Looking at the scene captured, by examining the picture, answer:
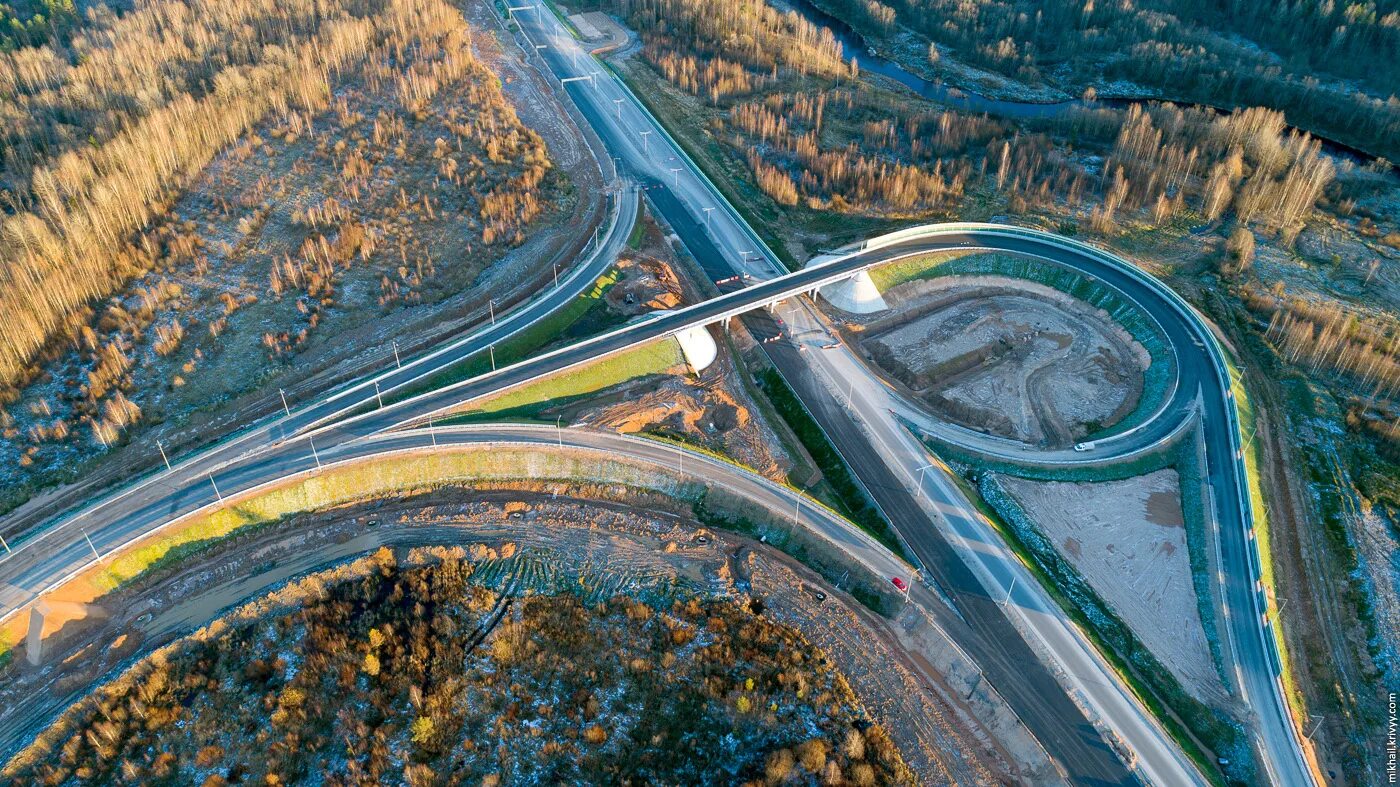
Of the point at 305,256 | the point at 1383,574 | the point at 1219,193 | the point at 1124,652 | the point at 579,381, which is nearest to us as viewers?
the point at 1124,652

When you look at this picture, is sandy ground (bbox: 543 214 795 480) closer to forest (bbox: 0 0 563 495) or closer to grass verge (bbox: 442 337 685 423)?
grass verge (bbox: 442 337 685 423)

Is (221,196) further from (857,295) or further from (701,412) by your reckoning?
(857,295)

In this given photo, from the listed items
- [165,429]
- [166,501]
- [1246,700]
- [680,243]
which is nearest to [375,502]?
[166,501]

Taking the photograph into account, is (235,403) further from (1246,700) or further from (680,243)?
(1246,700)

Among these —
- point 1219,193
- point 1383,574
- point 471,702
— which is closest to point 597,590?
point 471,702

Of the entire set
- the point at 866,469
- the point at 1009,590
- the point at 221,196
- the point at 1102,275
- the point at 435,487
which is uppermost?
the point at 221,196
